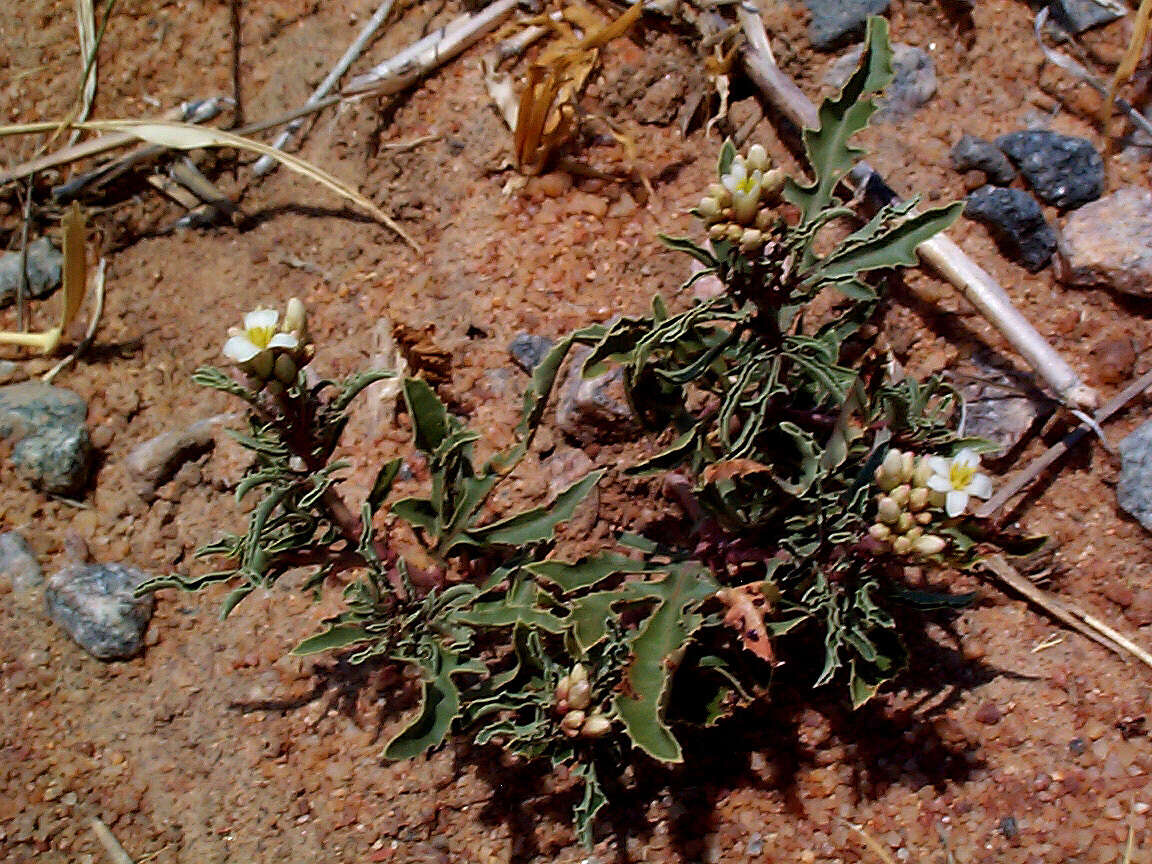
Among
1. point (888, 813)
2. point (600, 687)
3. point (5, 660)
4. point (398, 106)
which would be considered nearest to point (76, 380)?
point (5, 660)

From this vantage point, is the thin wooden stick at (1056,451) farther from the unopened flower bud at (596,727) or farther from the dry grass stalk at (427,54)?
the dry grass stalk at (427,54)

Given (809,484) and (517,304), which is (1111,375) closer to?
(809,484)

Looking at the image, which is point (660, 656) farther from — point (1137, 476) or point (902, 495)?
point (1137, 476)

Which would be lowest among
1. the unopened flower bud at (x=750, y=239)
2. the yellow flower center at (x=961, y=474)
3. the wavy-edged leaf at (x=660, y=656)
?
the wavy-edged leaf at (x=660, y=656)

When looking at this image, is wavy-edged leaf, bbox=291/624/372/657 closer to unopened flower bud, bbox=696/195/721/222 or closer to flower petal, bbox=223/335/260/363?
flower petal, bbox=223/335/260/363

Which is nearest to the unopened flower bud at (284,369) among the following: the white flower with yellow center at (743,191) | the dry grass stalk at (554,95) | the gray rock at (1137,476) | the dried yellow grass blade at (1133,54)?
the white flower with yellow center at (743,191)

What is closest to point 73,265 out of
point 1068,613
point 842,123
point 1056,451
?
point 842,123
